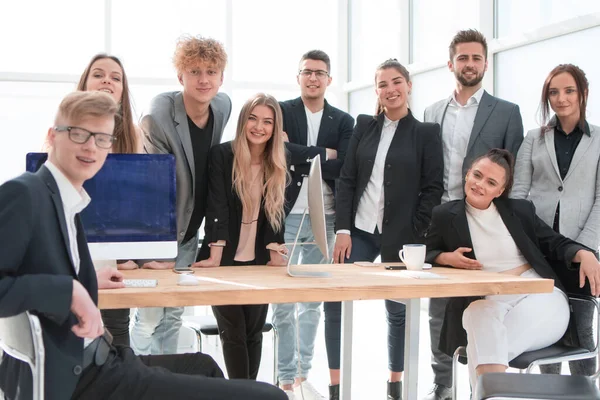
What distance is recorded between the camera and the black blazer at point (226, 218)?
2727mm

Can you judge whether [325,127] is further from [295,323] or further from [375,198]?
[295,323]

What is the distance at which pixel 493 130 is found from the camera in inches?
127

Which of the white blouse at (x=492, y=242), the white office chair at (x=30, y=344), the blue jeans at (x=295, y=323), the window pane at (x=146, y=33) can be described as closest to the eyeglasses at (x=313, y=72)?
the blue jeans at (x=295, y=323)

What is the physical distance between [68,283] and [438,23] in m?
5.24

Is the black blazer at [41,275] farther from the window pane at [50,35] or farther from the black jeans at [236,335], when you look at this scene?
the window pane at [50,35]

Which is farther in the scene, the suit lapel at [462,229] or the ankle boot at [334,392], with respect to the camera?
the ankle boot at [334,392]

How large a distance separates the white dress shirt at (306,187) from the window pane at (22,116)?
4.26 metres

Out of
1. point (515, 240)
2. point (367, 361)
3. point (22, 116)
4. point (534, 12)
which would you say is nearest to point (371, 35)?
point (534, 12)

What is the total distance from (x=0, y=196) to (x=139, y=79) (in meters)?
5.91

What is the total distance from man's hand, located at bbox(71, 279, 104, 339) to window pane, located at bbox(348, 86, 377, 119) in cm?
603

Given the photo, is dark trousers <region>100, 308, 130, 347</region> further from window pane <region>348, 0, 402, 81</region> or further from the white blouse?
window pane <region>348, 0, 402, 81</region>

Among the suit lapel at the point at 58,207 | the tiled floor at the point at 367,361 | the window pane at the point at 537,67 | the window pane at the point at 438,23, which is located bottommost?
the tiled floor at the point at 367,361

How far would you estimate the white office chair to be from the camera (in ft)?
4.87

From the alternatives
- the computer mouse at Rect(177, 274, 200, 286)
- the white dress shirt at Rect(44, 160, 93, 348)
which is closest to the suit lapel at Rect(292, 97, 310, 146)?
the computer mouse at Rect(177, 274, 200, 286)
